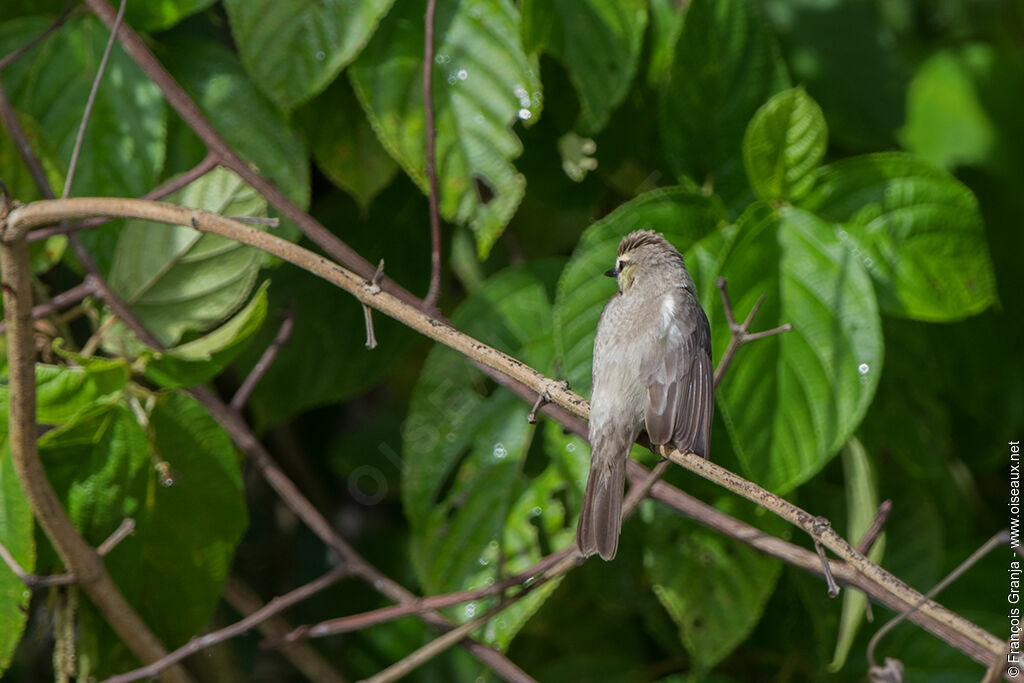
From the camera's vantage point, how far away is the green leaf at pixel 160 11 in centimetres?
179

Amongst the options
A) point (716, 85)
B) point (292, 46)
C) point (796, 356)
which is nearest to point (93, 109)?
point (292, 46)

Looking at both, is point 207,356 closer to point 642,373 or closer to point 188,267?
point 188,267

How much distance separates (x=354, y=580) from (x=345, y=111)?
1.18 meters

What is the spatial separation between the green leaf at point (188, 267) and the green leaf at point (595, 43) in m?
0.57

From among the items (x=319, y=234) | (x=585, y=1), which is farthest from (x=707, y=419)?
(x=585, y=1)

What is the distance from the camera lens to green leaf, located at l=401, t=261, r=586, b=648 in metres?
1.87

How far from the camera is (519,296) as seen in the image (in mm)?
1956

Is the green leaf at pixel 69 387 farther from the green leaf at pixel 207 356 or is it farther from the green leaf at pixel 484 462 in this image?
the green leaf at pixel 484 462

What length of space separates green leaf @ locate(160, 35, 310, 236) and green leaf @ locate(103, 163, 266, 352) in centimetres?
12

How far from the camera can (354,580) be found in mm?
2574

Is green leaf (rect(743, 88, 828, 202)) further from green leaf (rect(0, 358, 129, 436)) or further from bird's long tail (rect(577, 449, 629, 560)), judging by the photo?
green leaf (rect(0, 358, 129, 436))

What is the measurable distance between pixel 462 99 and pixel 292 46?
30 centimetres

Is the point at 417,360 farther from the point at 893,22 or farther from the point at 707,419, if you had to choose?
the point at 893,22

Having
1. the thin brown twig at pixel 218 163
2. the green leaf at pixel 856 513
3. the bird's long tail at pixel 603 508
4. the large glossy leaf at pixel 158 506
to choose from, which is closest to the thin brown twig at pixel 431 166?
the thin brown twig at pixel 218 163
